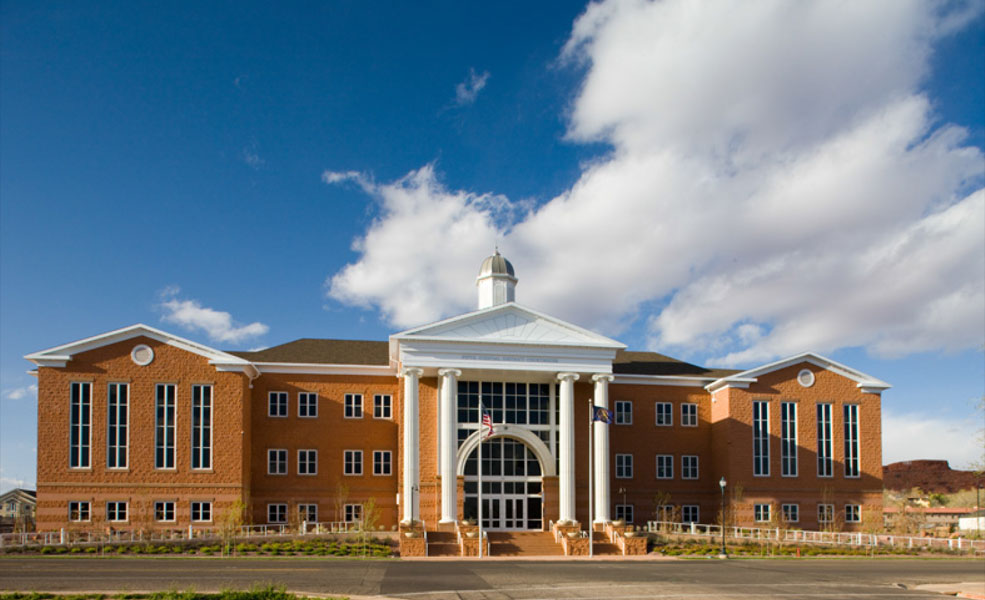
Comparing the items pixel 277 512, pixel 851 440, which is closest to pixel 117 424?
pixel 277 512

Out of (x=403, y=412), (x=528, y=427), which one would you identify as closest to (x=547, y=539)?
(x=528, y=427)

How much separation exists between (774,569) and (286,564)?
18.7 m

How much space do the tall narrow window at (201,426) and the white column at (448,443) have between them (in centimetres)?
1226

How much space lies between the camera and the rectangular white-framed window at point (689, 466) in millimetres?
57625

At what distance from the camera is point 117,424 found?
48.8 meters

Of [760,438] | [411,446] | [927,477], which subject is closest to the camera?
[411,446]

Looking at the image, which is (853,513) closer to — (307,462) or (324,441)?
(324,441)

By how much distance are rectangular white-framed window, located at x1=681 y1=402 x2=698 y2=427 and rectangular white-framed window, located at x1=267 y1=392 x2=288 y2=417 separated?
24130 mm

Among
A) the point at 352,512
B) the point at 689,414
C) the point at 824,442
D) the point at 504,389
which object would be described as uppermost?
the point at 504,389

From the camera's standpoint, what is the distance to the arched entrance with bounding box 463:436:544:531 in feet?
169

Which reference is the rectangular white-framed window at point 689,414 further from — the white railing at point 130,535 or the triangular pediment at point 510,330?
the white railing at point 130,535

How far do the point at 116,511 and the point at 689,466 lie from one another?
3284 cm

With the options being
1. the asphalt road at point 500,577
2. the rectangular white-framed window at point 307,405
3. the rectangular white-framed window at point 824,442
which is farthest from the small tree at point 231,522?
the rectangular white-framed window at point 824,442

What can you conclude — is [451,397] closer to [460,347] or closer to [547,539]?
[460,347]
